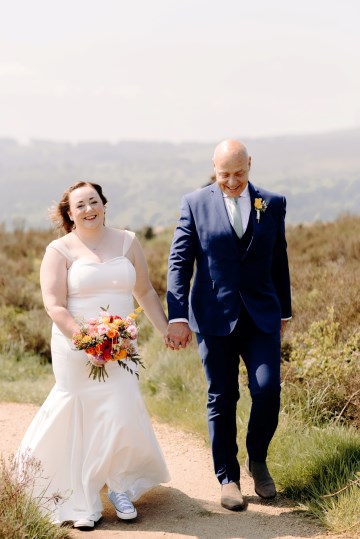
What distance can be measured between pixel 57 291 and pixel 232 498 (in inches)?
69.7

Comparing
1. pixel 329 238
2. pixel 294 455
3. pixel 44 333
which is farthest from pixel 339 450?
pixel 329 238

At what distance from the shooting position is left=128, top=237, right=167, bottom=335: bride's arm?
6020 mm

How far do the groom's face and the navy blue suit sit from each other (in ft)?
0.45

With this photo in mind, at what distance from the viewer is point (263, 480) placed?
5.99 m

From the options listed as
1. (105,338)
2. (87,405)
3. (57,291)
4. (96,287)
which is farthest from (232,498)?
(57,291)

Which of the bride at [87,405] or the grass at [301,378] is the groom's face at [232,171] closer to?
the bride at [87,405]

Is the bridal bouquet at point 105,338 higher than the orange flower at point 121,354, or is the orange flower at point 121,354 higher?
the bridal bouquet at point 105,338

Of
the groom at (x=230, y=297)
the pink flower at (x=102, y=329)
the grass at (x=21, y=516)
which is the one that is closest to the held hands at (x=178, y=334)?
the groom at (x=230, y=297)

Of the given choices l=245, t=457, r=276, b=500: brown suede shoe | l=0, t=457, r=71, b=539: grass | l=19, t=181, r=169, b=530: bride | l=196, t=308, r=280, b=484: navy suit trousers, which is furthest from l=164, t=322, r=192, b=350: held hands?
l=0, t=457, r=71, b=539: grass

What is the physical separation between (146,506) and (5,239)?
51.0ft

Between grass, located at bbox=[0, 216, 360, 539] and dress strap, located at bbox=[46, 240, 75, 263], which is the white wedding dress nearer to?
dress strap, located at bbox=[46, 240, 75, 263]

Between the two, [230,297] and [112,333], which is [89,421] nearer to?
[112,333]

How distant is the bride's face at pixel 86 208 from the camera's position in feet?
19.1

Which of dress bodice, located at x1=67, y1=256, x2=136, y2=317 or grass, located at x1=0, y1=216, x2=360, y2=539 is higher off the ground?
dress bodice, located at x1=67, y1=256, x2=136, y2=317
